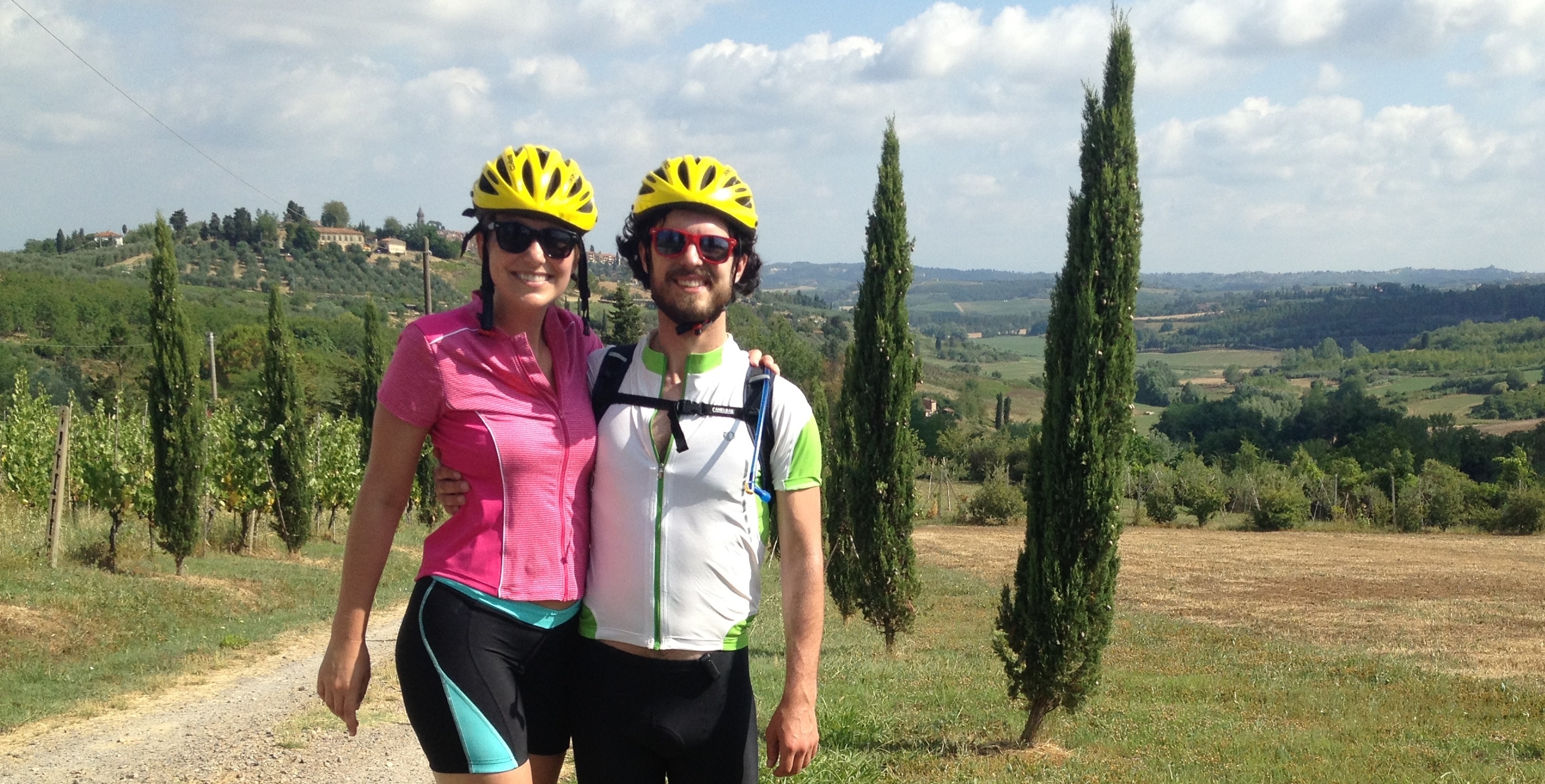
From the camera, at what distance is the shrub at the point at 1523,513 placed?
39250 millimetres

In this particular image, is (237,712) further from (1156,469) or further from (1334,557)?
(1156,469)

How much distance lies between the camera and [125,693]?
864cm

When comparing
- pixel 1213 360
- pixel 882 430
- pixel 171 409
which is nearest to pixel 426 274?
pixel 171 409

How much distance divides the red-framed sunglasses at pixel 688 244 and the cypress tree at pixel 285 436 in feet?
Result: 65.2

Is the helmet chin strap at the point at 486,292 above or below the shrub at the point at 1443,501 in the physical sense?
above

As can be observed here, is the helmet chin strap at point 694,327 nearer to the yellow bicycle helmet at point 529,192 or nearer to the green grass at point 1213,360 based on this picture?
the yellow bicycle helmet at point 529,192

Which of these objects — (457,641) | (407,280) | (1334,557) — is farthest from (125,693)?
(407,280)

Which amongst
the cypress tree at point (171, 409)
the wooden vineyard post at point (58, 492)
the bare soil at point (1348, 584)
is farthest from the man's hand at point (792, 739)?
the cypress tree at point (171, 409)

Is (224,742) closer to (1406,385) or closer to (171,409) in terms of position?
(171,409)

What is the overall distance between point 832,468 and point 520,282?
509 inches

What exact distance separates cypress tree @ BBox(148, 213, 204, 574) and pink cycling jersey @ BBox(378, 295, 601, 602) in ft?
49.7

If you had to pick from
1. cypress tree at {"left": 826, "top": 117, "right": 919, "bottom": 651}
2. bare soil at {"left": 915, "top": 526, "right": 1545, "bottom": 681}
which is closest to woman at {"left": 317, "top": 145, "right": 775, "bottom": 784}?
cypress tree at {"left": 826, "top": 117, "right": 919, "bottom": 651}

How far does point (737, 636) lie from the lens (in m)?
2.68

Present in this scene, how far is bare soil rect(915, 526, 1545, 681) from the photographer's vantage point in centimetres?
1616
